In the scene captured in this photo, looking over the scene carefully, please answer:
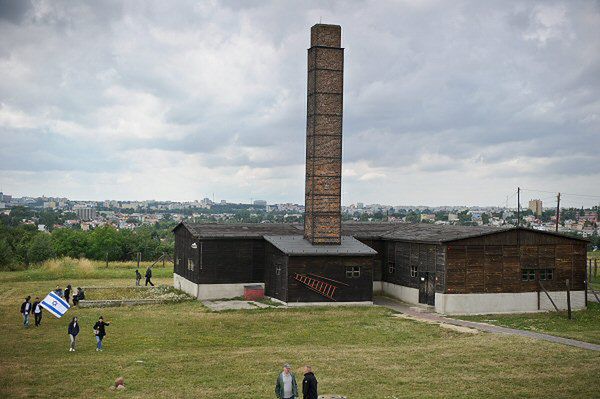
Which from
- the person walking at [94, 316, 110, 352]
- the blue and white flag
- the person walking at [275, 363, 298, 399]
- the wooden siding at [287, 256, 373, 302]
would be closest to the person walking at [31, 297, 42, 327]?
the blue and white flag

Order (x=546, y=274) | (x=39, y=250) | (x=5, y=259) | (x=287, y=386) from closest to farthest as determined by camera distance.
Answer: (x=287, y=386), (x=546, y=274), (x=5, y=259), (x=39, y=250)

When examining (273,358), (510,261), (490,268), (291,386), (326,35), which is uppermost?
(326,35)

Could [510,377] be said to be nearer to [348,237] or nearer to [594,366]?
[594,366]

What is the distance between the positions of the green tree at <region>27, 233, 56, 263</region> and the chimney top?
50482 millimetres

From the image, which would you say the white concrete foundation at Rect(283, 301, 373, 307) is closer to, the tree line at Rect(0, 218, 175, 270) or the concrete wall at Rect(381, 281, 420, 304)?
the concrete wall at Rect(381, 281, 420, 304)

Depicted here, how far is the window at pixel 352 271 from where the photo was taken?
42000 millimetres

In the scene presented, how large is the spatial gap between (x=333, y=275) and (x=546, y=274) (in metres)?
14.0

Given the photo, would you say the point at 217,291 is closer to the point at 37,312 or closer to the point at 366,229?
the point at 37,312

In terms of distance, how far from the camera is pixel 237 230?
46.9 metres

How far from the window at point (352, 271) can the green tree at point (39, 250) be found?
5015 centimetres

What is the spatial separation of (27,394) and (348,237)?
29412 millimetres

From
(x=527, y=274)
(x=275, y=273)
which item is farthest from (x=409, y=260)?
(x=275, y=273)

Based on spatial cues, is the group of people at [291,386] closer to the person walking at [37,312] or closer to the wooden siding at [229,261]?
the person walking at [37,312]

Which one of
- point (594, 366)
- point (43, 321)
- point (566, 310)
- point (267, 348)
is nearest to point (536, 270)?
point (566, 310)
